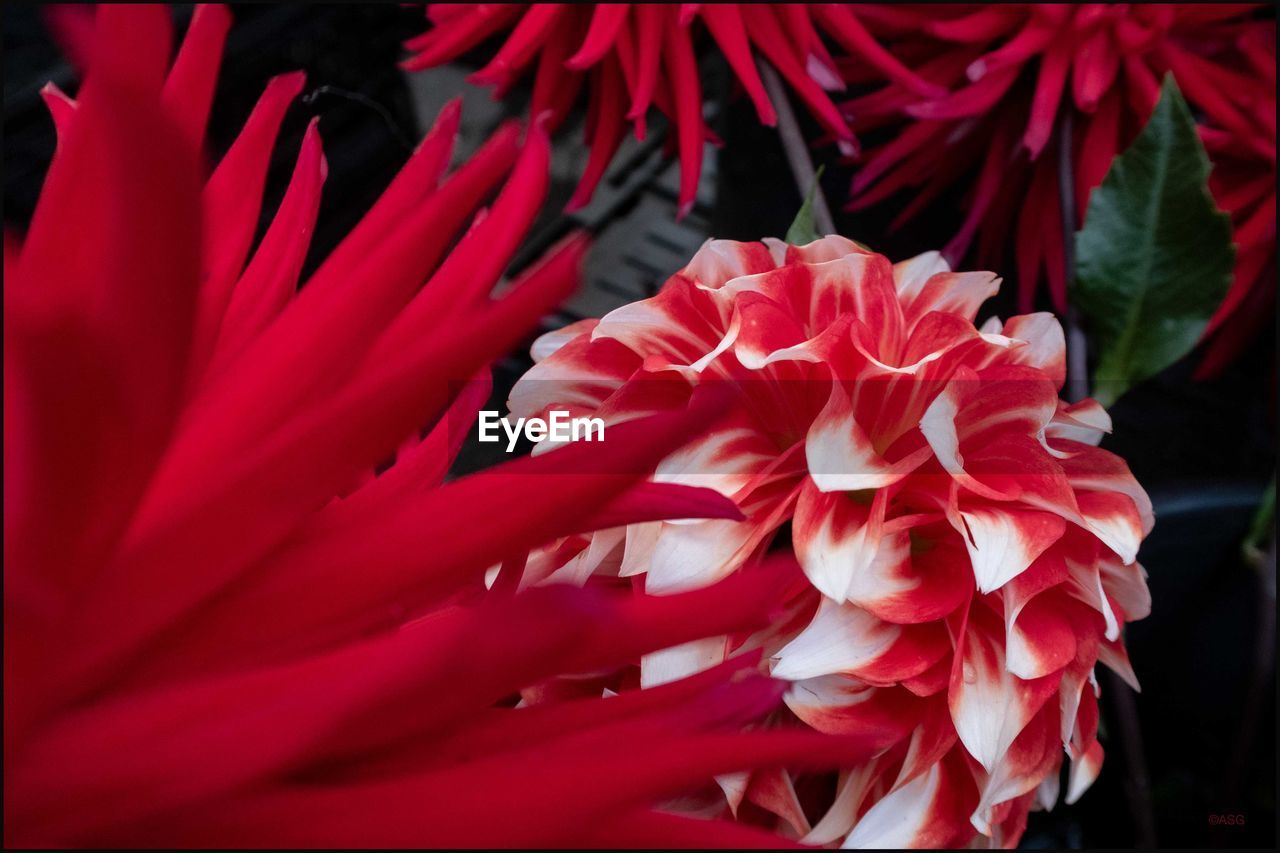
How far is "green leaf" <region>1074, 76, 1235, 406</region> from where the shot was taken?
0.58ft

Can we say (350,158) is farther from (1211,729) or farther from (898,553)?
(1211,729)

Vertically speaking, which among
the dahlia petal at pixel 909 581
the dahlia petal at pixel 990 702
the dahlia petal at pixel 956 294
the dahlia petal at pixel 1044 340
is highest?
the dahlia petal at pixel 956 294

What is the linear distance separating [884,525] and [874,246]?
157mm

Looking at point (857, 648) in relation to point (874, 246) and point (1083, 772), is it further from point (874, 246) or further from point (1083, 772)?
point (874, 246)

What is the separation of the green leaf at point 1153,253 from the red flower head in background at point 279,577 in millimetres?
126

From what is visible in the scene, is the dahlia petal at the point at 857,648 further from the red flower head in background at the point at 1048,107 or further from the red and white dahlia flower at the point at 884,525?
the red flower head in background at the point at 1048,107

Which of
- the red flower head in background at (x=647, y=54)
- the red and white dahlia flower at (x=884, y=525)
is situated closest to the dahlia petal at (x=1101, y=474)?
the red and white dahlia flower at (x=884, y=525)

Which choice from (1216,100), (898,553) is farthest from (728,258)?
(1216,100)

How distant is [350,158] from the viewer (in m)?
0.21

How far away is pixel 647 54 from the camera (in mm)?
217

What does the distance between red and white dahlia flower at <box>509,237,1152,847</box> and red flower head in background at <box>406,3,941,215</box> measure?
10cm

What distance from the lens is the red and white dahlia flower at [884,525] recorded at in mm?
116

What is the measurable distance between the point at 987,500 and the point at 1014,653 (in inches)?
0.7

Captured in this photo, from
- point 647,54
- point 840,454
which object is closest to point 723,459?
point 840,454
